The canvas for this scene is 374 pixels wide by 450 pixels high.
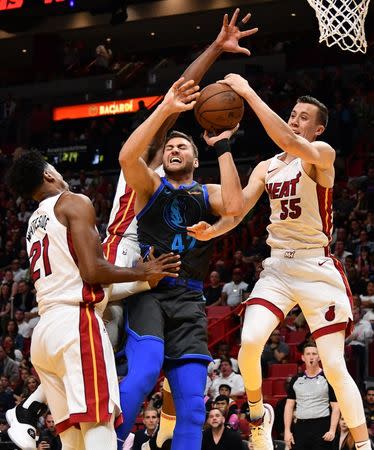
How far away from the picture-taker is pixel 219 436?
413 inches

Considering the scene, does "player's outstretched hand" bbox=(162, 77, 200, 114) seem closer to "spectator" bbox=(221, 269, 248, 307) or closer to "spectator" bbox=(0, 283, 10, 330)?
"spectator" bbox=(221, 269, 248, 307)

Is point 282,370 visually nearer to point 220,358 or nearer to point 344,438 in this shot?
point 220,358

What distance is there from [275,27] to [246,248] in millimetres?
9244

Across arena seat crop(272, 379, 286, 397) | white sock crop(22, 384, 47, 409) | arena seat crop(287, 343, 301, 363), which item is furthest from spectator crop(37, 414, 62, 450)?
white sock crop(22, 384, 47, 409)

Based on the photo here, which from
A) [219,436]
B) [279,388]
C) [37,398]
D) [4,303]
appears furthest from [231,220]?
[4,303]

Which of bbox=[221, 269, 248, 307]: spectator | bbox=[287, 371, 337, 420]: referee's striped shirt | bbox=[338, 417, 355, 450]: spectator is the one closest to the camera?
bbox=[338, 417, 355, 450]: spectator

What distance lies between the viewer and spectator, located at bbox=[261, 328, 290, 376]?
13.8 m

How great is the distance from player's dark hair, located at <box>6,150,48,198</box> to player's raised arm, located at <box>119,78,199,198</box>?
530 millimetres

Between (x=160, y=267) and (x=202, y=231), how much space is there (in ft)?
1.43

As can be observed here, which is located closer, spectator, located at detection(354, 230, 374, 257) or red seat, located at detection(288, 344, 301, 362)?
red seat, located at detection(288, 344, 301, 362)

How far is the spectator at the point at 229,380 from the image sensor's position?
13.2 meters

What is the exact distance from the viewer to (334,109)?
20.6 m

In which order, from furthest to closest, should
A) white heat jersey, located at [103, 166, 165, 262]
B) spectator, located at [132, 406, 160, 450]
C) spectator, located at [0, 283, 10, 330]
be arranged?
spectator, located at [0, 283, 10, 330] < spectator, located at [132, 406, 160, 450] < white heat jersey, located at [103, 166, 165, 262]

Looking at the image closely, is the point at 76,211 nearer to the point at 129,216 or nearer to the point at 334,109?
the point at 129,216
